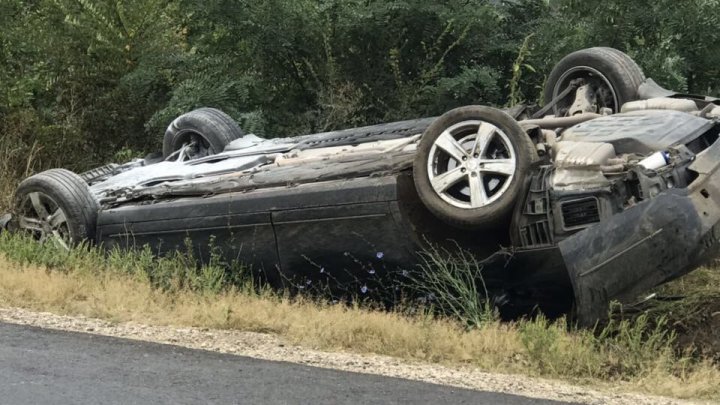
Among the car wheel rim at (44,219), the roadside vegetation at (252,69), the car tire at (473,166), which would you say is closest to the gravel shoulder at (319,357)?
the roadside vegetation at (252,69)

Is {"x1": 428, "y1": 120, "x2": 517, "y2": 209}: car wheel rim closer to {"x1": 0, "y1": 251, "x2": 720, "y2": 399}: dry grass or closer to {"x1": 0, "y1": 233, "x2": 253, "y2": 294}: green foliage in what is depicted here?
{"x1": 0, "y1": 251, "x2": 720, "y2": 399}: dry grass

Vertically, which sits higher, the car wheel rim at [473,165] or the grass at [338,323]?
the car wheel rim at [473,165]

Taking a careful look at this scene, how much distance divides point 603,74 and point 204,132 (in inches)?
167

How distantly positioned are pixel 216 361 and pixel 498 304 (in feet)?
7.35

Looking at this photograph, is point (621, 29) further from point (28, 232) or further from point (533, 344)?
point (28, 232)

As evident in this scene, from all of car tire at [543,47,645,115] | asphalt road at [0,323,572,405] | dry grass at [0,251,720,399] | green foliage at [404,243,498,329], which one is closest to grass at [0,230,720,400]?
dry grass at [0,251,720,399]

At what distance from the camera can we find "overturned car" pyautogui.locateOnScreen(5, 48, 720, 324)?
5.20 meters

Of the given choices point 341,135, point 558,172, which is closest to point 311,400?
point 558,172

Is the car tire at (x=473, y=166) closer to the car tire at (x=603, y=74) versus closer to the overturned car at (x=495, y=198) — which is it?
the overturned car at (x=495, y=198)

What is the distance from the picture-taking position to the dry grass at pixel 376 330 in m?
4.89

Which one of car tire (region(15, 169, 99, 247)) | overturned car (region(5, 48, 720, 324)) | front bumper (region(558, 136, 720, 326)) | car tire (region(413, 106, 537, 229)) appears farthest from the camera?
car tire (region(15, 169, 99, 247))

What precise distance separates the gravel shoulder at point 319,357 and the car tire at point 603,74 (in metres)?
3.24

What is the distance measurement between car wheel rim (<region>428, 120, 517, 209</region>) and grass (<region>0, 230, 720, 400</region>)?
34.7 inches

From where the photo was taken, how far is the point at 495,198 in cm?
562
